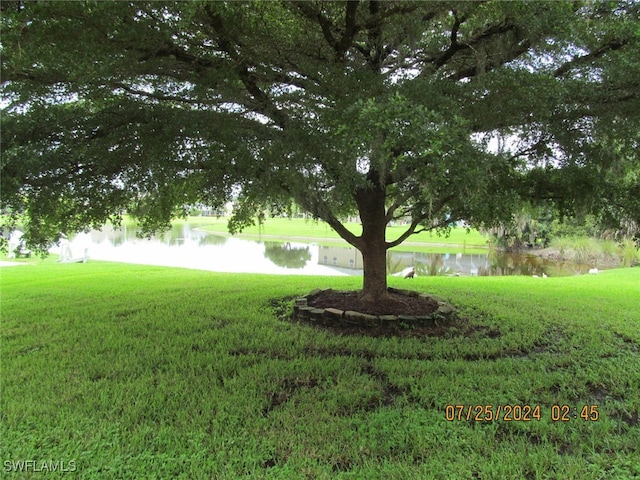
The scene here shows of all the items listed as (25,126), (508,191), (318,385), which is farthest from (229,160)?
(508,191)

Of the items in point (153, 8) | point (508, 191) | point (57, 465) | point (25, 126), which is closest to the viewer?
point (57, 465)

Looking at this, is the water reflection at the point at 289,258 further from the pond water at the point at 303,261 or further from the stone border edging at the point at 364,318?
the stone border edging at the point at 364,318

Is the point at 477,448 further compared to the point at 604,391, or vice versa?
the point at 604,391

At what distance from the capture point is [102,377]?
3154mm

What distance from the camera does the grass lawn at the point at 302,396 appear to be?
208cm

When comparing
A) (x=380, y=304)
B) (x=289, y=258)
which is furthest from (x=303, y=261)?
(x=380, y=304)

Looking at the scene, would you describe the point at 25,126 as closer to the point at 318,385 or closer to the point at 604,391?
the point at 318,385

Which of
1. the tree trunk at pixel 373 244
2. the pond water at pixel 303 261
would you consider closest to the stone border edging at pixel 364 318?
the tree trunk at pixel 373 244

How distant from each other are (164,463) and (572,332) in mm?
4783

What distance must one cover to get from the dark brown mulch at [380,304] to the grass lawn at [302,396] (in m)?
0.67

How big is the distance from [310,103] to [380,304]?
2883 millimetres

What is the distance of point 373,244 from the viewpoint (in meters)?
5.21

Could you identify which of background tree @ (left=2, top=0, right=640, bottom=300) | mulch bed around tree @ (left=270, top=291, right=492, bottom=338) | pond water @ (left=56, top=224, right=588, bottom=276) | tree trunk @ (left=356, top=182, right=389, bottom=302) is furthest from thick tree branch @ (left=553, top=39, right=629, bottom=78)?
pond water @ (left=56, top=224, right=588, bottom=276)

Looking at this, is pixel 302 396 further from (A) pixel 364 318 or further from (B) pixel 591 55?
(B) pixel 591 55
